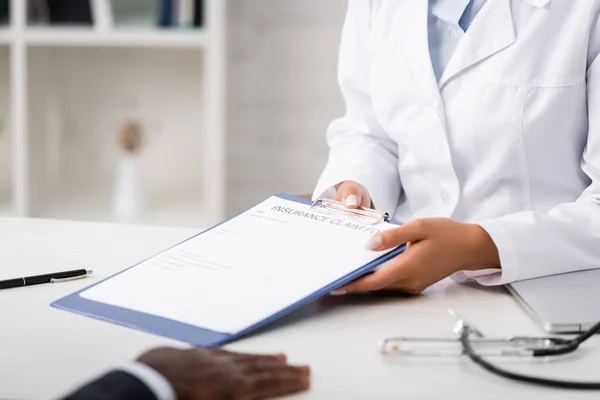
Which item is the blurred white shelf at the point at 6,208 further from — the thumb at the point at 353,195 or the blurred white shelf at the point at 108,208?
the thumb at the point at 353,195

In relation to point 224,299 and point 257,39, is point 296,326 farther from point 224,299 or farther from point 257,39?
point 257,39

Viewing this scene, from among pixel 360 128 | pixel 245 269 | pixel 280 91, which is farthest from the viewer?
pixel 280 91

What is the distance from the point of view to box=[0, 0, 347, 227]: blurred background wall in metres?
2.61

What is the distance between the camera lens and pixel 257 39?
2.80m

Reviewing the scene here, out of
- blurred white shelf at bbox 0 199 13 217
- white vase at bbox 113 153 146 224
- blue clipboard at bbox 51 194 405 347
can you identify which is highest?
blue clipboard at bbox 51 194 405 347

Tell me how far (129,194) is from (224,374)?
207 cm

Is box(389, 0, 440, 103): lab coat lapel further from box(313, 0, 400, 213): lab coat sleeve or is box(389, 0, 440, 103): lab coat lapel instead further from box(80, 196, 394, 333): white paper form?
box(80, 196, 394, 333): white paper form

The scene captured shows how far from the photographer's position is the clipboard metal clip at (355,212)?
1.06m

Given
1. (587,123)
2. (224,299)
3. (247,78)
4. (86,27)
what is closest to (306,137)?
(247,78)

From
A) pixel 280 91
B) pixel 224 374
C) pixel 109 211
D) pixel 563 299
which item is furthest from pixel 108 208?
pixel 224 374

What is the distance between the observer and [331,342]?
2.76 feet

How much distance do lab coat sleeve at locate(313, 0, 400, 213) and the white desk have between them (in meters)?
0.42

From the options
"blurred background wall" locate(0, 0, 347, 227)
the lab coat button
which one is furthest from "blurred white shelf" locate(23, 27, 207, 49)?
the lab coat button

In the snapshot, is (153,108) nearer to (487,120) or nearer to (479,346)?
(487,120)
